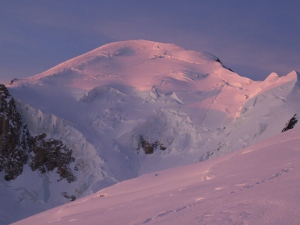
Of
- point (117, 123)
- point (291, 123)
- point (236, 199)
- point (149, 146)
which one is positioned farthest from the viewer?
point (117, 123)

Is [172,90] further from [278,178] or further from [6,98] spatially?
[278,178]

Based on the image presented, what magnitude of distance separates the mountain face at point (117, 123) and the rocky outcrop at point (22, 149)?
7 centimetres

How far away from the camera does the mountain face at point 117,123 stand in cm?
2906

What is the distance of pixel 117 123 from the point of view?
108ft

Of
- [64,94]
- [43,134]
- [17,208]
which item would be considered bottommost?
[17,208]

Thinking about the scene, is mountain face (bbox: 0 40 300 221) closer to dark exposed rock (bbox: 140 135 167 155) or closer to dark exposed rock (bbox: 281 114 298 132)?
dark exposed rock (bbox: 140 135 167 155)

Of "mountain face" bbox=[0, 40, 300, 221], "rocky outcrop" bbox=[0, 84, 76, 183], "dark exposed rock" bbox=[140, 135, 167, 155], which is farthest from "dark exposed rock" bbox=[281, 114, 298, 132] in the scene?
"rocky outcrop" bbox=[0, 84, 76, 183]

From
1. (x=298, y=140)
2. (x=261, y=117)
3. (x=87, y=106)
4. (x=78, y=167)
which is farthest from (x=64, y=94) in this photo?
(x=298, y=140)

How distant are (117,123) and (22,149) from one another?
7.41 m

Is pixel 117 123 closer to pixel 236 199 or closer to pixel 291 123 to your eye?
pixel 291 123

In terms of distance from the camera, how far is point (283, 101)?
27.5m

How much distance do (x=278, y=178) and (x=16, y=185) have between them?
27.3 meters

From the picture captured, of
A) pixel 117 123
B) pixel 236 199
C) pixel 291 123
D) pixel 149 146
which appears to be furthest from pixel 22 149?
pixel 236 199

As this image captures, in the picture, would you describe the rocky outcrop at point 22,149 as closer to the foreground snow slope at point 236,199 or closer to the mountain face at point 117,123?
the mountain face at point 117,123
